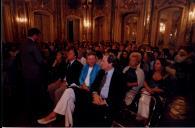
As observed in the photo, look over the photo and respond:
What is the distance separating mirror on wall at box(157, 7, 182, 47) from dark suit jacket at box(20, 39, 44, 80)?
256 inches

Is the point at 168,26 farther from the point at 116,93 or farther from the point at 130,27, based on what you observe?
the point at 116,93

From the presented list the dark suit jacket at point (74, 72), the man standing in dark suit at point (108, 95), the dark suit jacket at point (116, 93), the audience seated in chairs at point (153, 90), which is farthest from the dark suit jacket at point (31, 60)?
the audience seated in chairs at point (153, 90)

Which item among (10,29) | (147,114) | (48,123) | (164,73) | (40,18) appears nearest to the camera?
(147,114)

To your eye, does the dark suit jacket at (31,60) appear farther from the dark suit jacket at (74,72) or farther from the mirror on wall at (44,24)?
the mirror on wall at (44,24)

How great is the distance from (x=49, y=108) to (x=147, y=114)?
183 cm

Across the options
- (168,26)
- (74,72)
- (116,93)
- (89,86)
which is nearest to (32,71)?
(74,72)

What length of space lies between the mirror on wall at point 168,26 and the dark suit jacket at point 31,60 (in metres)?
6.51

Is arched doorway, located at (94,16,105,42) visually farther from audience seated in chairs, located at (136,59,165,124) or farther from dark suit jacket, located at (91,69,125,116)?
dark suit jacket, located at (91,69,125,116)

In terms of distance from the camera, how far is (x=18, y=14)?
8.70 metres

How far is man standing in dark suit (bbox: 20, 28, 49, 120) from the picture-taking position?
2.75 metres

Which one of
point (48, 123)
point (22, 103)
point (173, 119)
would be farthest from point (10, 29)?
point (173, 119)

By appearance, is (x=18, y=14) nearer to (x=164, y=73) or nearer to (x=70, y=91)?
(x=70, y=91)

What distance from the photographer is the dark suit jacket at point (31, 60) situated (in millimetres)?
2730

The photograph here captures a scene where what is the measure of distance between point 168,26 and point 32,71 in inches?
268
